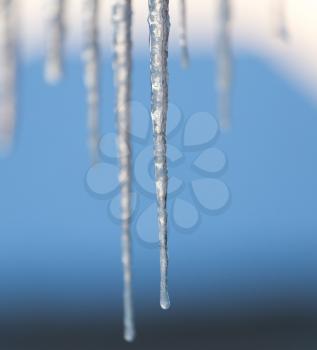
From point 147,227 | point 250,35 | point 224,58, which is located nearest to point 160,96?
point 224,58

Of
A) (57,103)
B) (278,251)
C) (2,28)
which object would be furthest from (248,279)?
(2,28)

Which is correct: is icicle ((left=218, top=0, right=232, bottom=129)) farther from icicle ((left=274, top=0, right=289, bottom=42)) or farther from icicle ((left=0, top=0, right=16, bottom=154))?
icicle ((left=0, top=0, right=16, bottom=154))

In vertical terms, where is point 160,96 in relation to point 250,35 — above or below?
below

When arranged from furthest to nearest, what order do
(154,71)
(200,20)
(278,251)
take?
(278,251)
(200,20)
(154,71)

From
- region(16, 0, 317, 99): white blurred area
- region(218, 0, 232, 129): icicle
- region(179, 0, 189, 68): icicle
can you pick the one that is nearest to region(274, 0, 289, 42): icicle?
region(218, 0, 232, 129): icicle

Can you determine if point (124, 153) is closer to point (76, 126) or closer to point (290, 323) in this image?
point (76, 126)

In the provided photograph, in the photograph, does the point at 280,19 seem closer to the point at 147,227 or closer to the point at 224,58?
the point at 224,58
